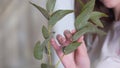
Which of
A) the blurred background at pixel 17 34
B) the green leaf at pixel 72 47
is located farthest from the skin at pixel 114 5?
the green leaf at pixel 72 47

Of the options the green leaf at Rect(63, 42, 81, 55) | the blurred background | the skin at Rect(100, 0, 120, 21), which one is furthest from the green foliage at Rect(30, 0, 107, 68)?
the blurred background

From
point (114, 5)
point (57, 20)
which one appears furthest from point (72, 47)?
point (114, 5)

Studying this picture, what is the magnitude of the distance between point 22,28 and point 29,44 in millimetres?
89

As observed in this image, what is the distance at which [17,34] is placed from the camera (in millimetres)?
1266

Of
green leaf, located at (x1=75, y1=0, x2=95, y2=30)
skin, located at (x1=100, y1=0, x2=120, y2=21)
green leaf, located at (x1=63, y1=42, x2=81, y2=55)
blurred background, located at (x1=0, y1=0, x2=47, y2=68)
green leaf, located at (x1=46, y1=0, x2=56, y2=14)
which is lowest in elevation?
skin, located at (x1=100, y1=0, x2=120, y2=21)

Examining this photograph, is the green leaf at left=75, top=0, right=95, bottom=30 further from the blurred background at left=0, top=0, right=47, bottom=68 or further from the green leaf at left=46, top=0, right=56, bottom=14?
the blurred background at left=0, top=0, right=47, bottom=68

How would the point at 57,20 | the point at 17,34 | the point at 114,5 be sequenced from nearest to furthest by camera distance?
1. the point at 57,20
2. the point at 114,5
3. the point at 17,34

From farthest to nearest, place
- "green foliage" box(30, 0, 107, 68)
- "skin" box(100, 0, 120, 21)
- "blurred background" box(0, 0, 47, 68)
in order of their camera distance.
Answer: "blurred background" box(0, 0, 47, 68), "skin" box(100, 0, 120, 21), "green foliage" box(30, 0, 107, 68)

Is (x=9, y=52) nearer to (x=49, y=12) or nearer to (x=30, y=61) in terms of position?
(x=30, y=61)

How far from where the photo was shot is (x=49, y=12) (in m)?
0.70

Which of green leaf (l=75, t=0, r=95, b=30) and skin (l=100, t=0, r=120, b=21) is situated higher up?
green leaf (l=75, t=0, r=95, b=30)

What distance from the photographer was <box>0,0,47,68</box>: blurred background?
125cm

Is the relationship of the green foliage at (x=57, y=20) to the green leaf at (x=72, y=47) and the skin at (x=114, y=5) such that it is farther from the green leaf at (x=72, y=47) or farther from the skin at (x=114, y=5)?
the skin at (x=114, y=5)

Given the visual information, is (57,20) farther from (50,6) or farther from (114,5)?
(114,5)
